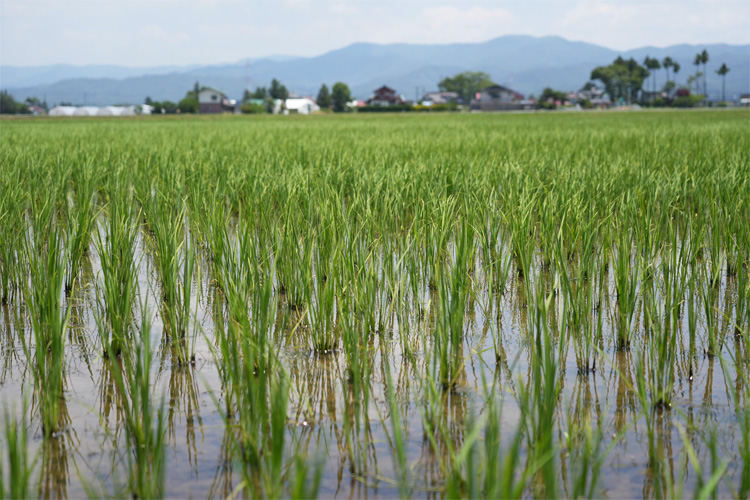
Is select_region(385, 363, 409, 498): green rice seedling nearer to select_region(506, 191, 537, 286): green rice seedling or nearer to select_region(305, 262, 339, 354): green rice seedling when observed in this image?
select_region(305, 262, 339, 354): green rice seedling

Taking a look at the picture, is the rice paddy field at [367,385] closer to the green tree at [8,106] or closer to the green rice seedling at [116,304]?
the green rice seedling at [116,304]

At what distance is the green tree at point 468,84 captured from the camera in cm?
13212

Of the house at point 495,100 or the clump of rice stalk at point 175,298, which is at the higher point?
Answer: the house at point 495,100

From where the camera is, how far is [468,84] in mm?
133750

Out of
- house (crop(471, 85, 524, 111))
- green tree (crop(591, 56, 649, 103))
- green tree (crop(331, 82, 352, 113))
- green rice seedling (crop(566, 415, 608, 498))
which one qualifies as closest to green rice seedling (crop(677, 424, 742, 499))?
green rice seedling (crop(566, 415, 608, 498))

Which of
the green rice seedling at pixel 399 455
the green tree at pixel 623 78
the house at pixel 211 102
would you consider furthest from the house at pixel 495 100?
the green rice seedling at pixel 399 455

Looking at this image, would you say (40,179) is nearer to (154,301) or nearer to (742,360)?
(154,301)

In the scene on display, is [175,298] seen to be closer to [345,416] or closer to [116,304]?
[116,304]

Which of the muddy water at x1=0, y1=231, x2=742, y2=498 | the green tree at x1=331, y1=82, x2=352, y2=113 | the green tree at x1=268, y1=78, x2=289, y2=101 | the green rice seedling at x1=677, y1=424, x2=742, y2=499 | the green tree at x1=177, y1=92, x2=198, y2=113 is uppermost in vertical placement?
the green tree at x1=268, y1=78, x2=289, y2=101

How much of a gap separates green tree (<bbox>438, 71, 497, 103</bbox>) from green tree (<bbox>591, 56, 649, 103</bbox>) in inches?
824

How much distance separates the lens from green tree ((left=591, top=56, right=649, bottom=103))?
4904 inches

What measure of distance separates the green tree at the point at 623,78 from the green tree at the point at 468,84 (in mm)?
20932

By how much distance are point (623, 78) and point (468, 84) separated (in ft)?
94.6

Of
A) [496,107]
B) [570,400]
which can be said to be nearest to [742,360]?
[570,400]
